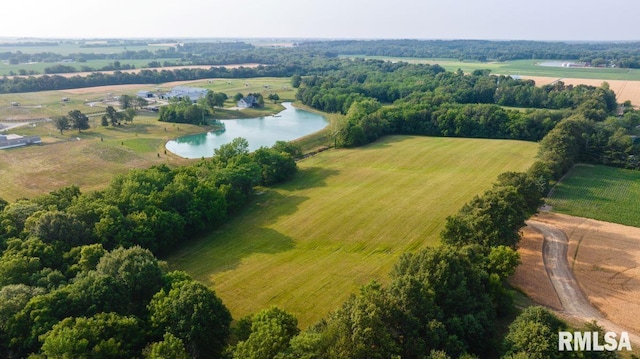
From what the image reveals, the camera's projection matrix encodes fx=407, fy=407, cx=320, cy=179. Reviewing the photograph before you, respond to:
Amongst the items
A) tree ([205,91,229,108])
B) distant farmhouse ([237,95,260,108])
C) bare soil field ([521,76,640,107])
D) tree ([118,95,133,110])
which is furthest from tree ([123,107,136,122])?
bare soil field ([521,76,640,107])

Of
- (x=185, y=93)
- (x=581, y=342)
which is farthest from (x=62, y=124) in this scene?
(x=581, y=342)

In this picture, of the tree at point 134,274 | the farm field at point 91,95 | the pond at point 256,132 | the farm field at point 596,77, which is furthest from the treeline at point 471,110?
the tree at point 134,274

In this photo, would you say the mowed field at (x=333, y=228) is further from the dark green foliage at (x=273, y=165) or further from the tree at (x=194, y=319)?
the tree at (x=194, y=319)

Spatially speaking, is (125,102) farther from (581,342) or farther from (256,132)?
(581,342)

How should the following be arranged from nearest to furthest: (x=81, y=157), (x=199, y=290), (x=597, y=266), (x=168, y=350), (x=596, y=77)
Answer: (x=168, y=350)
(x=199, y=290)
(x=597, y=266)
(x=81, y=157)
(x=596, y=77)

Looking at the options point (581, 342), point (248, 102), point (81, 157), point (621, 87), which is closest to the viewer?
point (581, 342)

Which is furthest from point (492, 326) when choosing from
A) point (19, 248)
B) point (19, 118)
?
point (19, 118)

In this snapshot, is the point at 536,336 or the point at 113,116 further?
the point at 113,116
